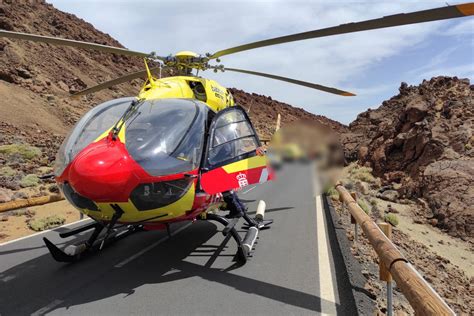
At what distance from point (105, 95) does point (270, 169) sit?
38841 millimetres

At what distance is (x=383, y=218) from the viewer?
13695 millimetres

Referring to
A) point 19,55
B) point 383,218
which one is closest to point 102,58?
point 19,55

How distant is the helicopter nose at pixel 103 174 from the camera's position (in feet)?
14.7

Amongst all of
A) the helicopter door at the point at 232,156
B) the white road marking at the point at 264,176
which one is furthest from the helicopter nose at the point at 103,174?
the white road marking at the point at 264,176

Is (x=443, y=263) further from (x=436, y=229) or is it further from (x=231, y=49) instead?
(x=231, y=49)

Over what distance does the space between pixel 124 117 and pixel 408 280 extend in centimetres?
387

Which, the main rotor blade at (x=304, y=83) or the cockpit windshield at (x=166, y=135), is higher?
the main rotor blade at (x=304, y=83)

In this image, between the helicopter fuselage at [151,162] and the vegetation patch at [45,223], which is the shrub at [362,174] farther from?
the helicopter fuselage at [151,162]

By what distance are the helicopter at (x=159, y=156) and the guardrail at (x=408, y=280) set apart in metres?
2.18

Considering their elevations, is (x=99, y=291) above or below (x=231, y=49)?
below

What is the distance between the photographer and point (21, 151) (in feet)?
68.8

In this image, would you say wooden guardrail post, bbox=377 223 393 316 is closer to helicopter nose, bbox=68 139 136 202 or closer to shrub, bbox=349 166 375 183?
helicopter nose, bbox=68 139 136 202

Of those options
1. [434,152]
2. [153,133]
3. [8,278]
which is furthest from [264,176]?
[434,152]

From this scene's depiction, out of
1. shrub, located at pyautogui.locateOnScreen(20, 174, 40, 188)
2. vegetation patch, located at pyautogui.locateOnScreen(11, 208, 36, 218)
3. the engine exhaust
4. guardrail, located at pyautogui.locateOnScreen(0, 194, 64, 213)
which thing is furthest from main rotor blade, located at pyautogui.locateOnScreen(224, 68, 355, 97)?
shrub, located at pyautogui.locateOnScreen(20, 174, 40, 188)
